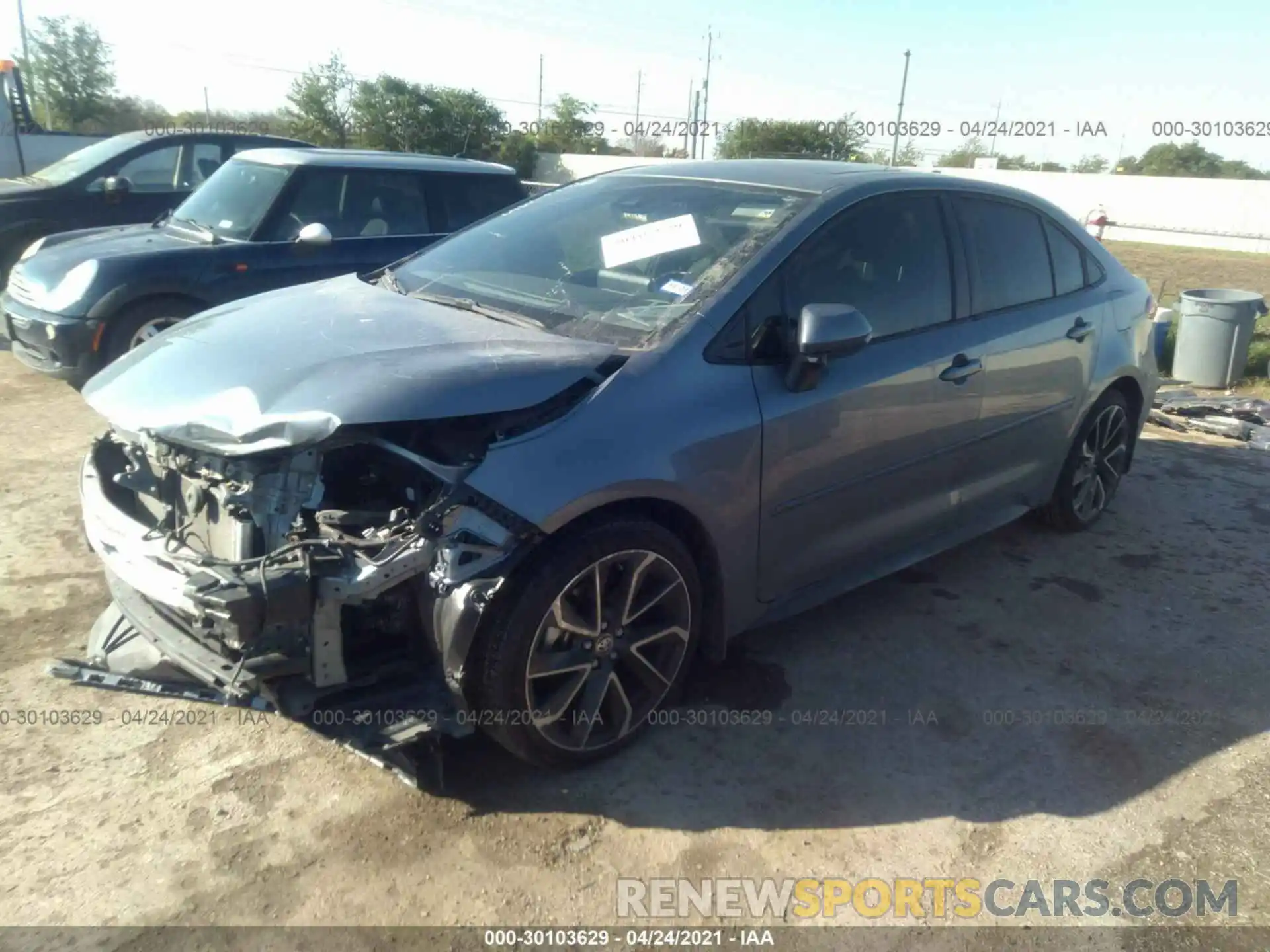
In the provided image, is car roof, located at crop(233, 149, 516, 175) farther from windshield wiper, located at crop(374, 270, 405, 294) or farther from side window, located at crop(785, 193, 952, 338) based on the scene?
side window, located at crop(785, 193, 952, 338)

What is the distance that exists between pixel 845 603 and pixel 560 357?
6.41 feet

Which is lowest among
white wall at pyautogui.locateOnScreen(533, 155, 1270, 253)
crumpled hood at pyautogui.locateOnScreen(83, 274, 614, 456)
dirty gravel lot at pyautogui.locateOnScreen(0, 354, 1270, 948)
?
dirty gravel lot at pyautogui.locateOnScreen(0, 354, 1270, 948)

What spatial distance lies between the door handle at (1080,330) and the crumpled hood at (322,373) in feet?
8.46

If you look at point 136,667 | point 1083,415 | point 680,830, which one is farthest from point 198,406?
point 1083,415

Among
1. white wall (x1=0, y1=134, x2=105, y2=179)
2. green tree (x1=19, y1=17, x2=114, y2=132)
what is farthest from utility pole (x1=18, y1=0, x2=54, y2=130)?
white wall (x1=0, y1=134, x2=105, y2=179)

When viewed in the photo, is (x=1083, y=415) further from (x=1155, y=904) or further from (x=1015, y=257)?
(x=1155, y=904)

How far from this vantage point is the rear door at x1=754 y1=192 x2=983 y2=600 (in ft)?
10.5

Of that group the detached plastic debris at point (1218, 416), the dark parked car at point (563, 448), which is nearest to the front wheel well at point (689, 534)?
the dark parked car at point (563, 448)

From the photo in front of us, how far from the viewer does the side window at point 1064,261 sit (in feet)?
14.6

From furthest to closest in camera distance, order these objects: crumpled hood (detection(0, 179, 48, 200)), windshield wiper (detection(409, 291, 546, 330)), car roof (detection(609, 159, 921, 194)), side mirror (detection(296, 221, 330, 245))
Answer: crumpled hood (detection(0, 179, 48, 200)), side mirror (detection(296, 221, 330, 245)), car roof (detection(609, 159, 921, 194)), windshield wiper (detection(409, 291, 546, 330))

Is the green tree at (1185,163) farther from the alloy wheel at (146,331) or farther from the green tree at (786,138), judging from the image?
the alloy wheel at (146,331)

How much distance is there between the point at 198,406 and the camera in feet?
8.91

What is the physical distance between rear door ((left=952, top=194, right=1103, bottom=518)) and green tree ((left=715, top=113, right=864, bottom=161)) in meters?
21.2

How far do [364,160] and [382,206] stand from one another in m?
0.38
